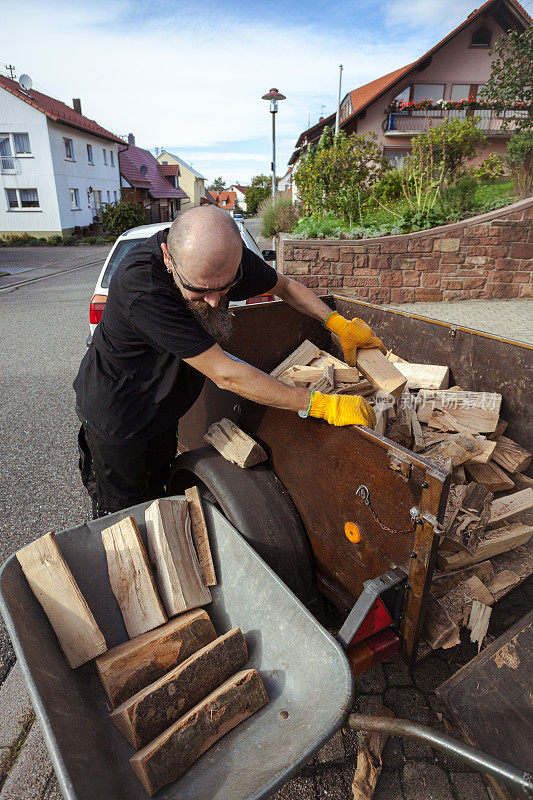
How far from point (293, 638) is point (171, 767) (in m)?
0.52

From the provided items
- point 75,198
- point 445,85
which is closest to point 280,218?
point 75,198

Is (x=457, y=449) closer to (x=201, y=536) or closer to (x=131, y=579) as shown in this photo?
(x=201, y=536)

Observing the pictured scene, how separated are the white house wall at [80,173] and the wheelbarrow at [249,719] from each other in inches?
1190

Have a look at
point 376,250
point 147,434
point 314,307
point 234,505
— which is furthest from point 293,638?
point 376,250

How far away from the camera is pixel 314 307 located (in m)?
Answer: 2.92

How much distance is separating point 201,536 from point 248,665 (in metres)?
0.54

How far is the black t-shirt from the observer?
2.00 metres

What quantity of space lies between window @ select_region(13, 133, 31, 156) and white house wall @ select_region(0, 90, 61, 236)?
34cm

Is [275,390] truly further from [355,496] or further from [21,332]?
[21,332]

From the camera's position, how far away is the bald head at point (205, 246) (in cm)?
189

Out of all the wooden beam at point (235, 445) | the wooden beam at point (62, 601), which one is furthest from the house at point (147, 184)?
the wooden beam at point (62, 601)

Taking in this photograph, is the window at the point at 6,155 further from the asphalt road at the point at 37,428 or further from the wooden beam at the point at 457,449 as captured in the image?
the wooden beam at the point at 457,449

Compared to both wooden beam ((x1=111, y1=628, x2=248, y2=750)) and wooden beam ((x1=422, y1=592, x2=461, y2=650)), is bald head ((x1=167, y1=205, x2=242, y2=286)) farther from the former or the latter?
wooden beam ((x1=422, y1=592, x2=461, y2=650))

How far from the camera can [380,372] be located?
103 inches
